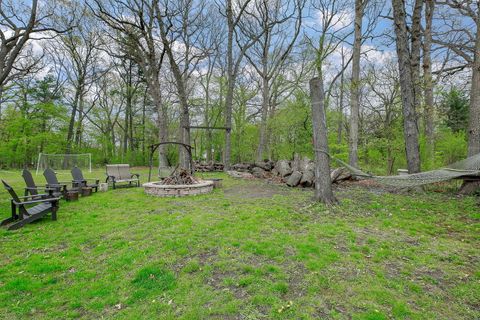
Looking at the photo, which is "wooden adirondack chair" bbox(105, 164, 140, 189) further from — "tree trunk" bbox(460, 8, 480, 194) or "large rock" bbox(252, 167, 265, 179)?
"tree trunk" bbox(460, 8, 480, 194)

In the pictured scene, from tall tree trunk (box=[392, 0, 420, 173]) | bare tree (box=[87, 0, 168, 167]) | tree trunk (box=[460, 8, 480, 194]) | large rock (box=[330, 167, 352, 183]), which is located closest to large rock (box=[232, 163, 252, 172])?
bare tree (box=[87, 0, 168, 167])

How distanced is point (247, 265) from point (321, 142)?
3.40 m

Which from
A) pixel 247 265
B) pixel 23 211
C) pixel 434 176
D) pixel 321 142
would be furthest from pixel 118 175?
pixel 434 176

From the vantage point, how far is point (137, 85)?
21703 mm

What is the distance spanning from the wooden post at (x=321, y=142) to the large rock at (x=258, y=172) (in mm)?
5432

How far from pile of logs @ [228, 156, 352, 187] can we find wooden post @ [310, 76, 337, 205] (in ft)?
9.18

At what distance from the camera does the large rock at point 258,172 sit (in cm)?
1109

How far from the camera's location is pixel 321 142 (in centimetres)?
545

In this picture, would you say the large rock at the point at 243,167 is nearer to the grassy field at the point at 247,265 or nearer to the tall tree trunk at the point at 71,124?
the grassy field at the point at 247,265

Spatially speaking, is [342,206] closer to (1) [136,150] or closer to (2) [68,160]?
(2) [68,160]

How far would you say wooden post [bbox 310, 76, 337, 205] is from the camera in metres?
5.46

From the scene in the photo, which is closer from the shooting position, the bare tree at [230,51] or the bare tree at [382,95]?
the bare tree at [230,51]

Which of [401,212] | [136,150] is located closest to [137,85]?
[136,150]

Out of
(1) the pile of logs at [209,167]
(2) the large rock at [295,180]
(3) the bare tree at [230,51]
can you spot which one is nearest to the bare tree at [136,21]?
(1) the pile of logs at [209,167]
